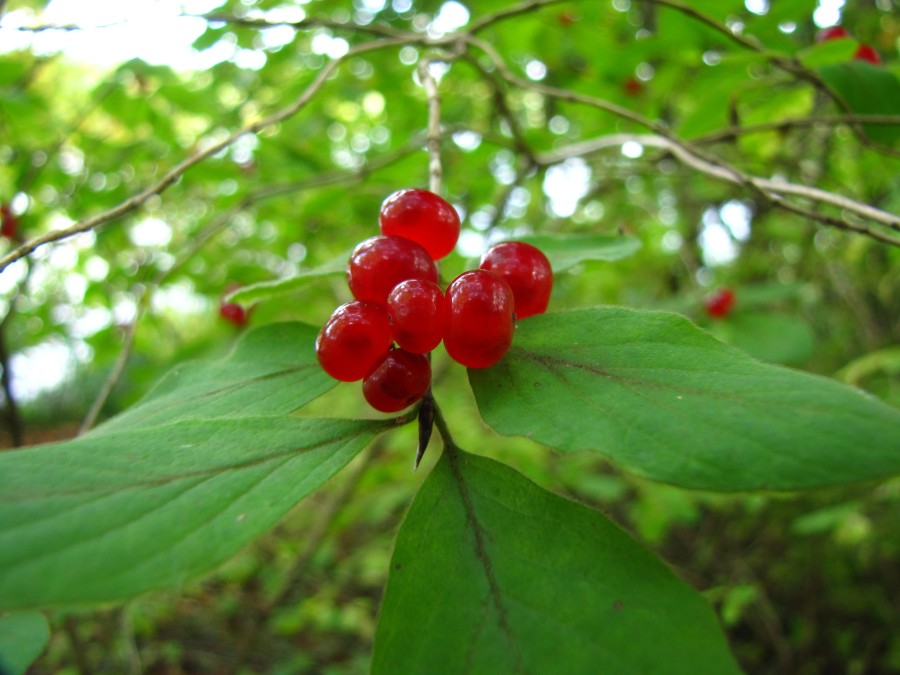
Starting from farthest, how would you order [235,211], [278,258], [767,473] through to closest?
[278,258] < [235,211] < [767,473]

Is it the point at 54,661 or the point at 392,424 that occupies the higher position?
the point at 392,424

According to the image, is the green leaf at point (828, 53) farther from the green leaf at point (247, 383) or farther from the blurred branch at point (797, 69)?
the green leaf at point (247, 383)

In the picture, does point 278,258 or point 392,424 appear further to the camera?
point 278,258

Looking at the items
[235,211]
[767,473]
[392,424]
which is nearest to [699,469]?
[767,473]

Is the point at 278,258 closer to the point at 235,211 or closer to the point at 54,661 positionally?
the point at 235,211

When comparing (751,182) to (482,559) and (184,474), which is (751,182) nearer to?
(482,559)

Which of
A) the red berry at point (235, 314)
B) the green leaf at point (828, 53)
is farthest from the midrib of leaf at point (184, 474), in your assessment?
the green leaf at point (828, 53)

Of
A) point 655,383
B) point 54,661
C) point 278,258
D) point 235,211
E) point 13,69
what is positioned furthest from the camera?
point 54,661
